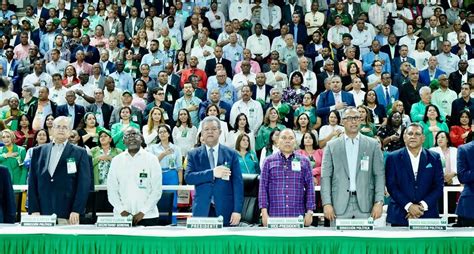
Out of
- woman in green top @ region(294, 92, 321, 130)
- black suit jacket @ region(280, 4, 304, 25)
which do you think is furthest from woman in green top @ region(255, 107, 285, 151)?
black suit jacket @ region(280, 4, 304, 25)

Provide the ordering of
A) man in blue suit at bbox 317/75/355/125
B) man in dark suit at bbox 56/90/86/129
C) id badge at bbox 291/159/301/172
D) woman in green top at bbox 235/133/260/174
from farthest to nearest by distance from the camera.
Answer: man in dark suit at bbox 56/90/86/129 < man in blue suit at bbox 317/75/355/125 < woman in green top at bbox 235/133/260/174 < id badge at bbox 291/159/301/172

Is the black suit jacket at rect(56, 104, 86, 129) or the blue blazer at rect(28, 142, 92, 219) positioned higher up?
the black suit jacket at rect(56, 104, 86, 129)

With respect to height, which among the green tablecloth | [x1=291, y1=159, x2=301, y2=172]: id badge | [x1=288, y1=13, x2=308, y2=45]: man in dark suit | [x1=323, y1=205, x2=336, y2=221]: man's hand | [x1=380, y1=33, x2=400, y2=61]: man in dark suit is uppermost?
[x1=288, y1=13, x2=308, y2=45]: man in dark suit

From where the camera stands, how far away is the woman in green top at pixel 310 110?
15.2 m

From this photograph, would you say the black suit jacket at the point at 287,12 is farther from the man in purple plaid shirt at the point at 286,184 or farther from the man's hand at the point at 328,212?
the man's hand at the point at 328,212

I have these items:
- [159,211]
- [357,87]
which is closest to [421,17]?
[357,87]

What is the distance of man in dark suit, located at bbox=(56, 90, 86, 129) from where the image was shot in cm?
1600

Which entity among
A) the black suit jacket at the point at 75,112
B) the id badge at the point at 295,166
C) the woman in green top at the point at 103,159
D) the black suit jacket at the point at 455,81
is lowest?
the id badge at the point at 295,166

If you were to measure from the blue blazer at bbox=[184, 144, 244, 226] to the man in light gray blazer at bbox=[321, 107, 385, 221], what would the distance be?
90 cm

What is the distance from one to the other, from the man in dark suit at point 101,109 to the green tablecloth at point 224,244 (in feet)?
27.3

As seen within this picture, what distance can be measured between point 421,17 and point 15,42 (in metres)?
9.03

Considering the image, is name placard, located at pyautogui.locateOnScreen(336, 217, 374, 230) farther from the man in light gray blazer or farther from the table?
the man in light gray blazer

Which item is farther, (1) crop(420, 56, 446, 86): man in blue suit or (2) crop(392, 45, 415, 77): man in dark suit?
(2) crop(392, 45, 415, 77): man in dark suit

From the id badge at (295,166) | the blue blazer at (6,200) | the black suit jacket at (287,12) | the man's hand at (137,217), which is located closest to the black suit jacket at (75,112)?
the black suit jacket at (287,12)
